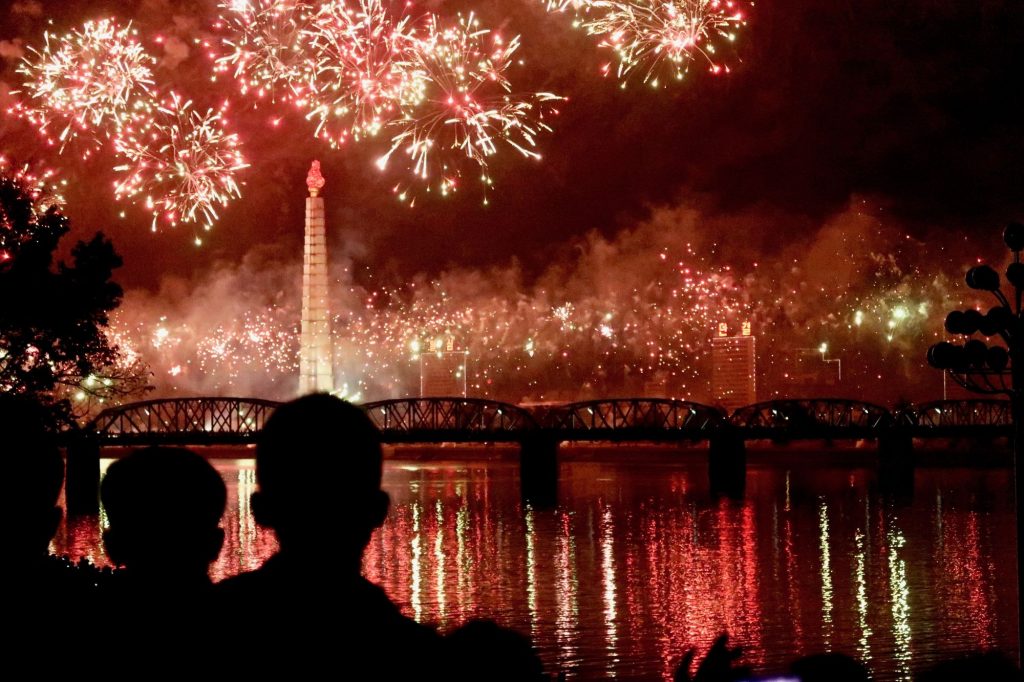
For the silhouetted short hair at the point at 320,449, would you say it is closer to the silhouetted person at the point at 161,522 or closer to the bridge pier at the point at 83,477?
the silhouetted person at the point at 161,522

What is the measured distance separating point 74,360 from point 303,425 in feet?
81.0

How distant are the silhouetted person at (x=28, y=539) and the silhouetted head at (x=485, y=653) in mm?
1570

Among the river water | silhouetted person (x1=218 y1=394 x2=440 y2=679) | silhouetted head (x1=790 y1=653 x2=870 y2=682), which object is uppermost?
silhouetted person (x1=218 y1=394 x2=440 y2=679)

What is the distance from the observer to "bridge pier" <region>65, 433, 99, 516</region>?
67938mm

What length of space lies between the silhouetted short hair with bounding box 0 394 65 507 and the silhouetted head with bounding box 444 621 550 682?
1.96 m

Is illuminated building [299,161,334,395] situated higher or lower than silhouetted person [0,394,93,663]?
higher

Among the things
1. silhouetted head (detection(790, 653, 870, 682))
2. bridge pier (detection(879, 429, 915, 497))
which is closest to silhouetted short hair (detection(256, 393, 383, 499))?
silhouetted head (detection(790, 653, 870, 682))

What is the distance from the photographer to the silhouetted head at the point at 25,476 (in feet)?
15.4

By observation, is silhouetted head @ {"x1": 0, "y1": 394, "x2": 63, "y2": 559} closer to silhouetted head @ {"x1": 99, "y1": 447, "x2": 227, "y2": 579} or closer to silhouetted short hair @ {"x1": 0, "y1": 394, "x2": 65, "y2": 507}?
silhouetted short hair @ {"x1": 0, "y1": 394, "x2": 65, "y2": 507}

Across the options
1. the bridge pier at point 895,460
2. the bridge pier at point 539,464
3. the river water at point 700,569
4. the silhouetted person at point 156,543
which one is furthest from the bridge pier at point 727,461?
the silhouetted person at point 156,543

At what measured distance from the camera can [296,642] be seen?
354 cm

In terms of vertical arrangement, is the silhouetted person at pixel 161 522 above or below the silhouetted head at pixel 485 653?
above

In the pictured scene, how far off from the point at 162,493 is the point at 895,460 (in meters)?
84.0

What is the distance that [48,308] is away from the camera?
1045 inches
